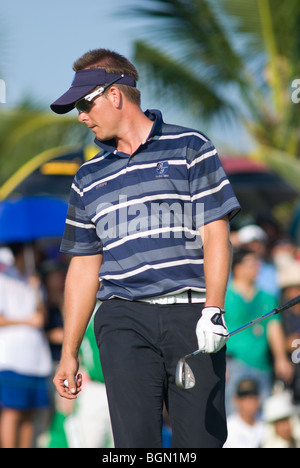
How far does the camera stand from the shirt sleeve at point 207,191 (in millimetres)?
3959

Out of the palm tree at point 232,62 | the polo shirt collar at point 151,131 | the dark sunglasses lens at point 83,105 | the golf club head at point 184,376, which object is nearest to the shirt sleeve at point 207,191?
the polo shirt collar at point 151,131

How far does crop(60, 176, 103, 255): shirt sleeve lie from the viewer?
14.1 ft

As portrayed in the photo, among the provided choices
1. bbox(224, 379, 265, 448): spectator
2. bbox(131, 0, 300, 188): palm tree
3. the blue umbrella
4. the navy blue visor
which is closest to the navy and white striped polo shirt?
the navy blue visor

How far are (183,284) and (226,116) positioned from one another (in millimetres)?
11507

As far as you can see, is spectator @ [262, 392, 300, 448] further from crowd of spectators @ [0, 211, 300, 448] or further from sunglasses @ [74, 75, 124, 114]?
sunglasses @ [74, 75, 124, 114]

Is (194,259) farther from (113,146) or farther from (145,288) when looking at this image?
(113,146)

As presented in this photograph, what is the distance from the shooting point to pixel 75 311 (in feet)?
14.1

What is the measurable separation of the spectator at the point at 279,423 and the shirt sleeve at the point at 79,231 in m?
3.99

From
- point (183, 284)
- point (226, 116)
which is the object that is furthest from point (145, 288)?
point (226, 116)

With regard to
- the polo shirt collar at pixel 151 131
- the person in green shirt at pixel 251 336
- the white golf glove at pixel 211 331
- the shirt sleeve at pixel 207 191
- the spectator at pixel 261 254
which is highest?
the spectator at pixel 261 254

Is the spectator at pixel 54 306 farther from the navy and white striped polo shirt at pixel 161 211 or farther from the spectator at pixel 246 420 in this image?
the navy and white striped polo shirt at pixel 161 211

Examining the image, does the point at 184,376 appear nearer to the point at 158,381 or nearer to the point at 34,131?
the point at 158,381

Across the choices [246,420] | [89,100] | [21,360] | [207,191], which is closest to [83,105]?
Result: [89,100]

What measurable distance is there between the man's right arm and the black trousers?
30 cm
